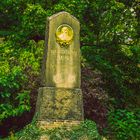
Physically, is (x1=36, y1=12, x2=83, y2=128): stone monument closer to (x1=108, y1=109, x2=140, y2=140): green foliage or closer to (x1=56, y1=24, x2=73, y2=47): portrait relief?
(x1=56, y1=24, x2=73, y2=47): portrait relief

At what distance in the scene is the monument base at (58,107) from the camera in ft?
39.9

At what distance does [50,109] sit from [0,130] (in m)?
4.75

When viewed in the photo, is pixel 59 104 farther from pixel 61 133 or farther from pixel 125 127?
pixel 125 127

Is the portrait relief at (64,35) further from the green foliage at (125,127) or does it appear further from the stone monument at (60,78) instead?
the green foliage at (125,127)

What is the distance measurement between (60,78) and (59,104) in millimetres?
701

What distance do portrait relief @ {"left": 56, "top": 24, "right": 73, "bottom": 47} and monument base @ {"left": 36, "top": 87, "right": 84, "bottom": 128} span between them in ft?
4.12

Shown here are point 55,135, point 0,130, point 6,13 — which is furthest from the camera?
point 6,13

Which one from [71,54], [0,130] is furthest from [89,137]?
[0,130]

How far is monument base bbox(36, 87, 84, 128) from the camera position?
1215 cm

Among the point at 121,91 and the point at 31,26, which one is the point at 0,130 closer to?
the point at 31,26

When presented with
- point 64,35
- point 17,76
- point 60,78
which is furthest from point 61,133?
point 17,76

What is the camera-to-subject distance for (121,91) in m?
18.4

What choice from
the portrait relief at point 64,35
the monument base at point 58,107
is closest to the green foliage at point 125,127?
the monument base at point 58,107

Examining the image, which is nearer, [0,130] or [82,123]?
[82,123]
